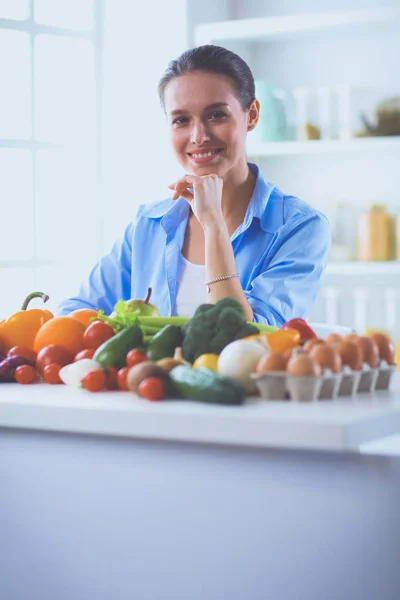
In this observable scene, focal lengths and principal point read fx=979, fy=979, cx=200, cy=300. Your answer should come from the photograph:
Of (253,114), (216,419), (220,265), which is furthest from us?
(253,114)

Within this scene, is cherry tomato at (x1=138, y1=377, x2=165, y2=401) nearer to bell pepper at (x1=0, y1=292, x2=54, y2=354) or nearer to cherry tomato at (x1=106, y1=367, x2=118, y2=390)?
cherry tomato at (x1=106, y1=367, x2=118, y2=390)

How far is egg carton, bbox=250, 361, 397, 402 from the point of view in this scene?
4.65 ft

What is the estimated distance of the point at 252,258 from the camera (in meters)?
2.57

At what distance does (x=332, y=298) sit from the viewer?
4152 millimetres

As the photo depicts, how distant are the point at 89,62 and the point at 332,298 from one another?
1541mm

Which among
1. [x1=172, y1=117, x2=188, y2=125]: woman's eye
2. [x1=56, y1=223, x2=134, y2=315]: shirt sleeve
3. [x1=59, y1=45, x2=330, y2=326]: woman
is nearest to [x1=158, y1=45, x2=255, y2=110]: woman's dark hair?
[x1=59, y1=45, x2=330, y2=326]: woman

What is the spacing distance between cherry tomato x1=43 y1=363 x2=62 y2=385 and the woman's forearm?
0.65m

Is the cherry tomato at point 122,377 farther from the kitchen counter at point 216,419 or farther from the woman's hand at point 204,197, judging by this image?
the woman's hand at point 204,197

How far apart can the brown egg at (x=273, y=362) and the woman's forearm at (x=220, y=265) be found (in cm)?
81

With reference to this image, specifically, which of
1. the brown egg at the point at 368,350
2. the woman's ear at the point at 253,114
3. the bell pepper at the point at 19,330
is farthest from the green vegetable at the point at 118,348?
the woman's ear at the point at 253,114

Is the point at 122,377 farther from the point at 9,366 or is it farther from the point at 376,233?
the point at 376,233

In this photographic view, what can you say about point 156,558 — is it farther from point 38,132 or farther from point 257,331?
point 38,132

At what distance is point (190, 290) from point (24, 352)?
87 centimetres

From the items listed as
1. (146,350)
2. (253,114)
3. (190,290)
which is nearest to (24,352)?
(146,350)
